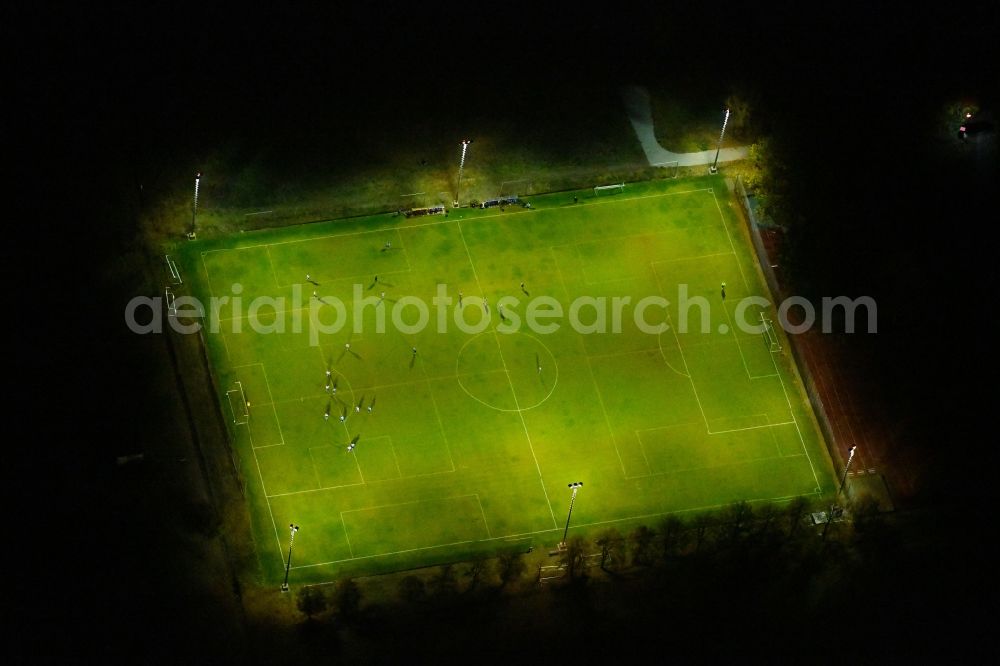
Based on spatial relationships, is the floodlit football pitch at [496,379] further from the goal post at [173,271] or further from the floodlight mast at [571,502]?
the goal post at [173,271]

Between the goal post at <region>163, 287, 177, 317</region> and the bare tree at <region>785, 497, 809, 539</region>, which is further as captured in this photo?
the goal post at <region>163, 287, 177, 317</region>

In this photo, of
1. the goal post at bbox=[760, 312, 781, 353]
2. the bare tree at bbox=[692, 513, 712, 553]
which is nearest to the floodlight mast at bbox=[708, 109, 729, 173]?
the goal post at bbox=[760, 312, 781, 353]

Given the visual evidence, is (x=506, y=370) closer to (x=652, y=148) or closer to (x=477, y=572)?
(x=477, y=572)

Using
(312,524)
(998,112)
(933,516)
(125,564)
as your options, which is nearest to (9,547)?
(125,564)

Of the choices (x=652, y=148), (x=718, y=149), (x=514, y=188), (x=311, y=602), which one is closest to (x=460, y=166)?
(x=514, y=188)

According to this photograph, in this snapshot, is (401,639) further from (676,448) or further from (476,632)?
(676,448)

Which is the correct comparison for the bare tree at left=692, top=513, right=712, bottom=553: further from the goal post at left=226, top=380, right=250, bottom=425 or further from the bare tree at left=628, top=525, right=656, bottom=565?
the goal post at left=226, top=380, right=250, bottom=425
